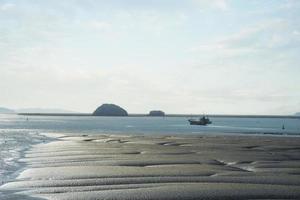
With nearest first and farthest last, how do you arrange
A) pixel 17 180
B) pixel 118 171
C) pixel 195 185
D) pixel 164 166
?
pixel 195 185, pixel 17 180, pixel 118 171, pixel 164 166

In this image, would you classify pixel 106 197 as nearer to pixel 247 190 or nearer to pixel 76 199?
pixel 76 199

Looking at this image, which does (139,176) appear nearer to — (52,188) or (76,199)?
(52,188)

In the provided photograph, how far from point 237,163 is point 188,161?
8.99 feet

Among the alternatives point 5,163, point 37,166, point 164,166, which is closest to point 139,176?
point 164,166

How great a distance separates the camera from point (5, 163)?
24.2 metres

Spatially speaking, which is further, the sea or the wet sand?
the sea

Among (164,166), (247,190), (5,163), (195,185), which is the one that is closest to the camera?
→ (247,190)

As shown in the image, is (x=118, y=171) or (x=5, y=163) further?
(x=5, y=163)

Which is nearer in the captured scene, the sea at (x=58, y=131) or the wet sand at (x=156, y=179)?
the wet sand at (x=156, y=179)

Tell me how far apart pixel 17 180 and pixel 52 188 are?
9.28 feet

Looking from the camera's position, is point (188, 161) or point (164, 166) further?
point (188, 161)

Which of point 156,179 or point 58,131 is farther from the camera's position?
point 58,131

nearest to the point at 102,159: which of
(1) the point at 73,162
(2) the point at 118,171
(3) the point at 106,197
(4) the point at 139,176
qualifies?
(1) the point at 73,162

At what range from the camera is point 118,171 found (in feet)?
67.3
